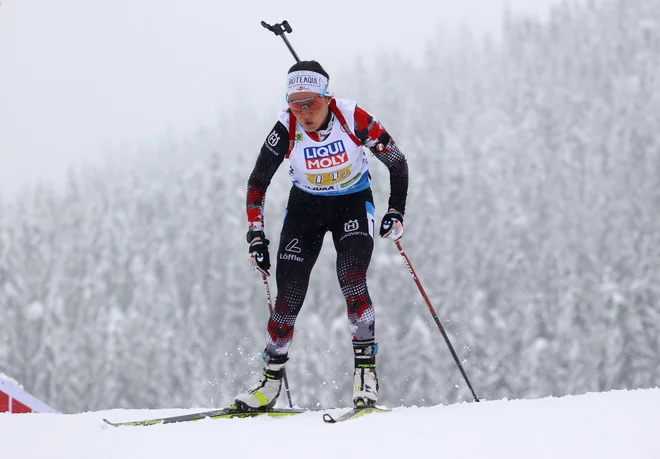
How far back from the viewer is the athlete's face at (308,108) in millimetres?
5723

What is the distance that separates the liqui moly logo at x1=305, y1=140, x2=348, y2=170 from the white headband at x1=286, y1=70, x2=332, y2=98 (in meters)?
0.42

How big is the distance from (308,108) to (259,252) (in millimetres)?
1226

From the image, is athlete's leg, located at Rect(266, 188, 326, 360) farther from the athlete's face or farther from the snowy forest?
the snowy forest

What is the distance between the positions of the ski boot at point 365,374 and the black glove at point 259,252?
3.22 feet

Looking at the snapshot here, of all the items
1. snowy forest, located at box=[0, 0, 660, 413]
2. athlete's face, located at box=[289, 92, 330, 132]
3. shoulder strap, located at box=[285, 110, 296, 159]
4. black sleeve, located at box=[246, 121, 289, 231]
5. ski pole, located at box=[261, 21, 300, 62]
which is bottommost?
snowy forest, located at box=[0, 0, 660, 413]

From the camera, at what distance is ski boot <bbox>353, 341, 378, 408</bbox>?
18.6 ft

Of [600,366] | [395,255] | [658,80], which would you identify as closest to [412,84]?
[658,80]

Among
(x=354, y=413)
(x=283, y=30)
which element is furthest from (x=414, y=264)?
(x=354, y=413)

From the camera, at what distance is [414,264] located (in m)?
32.9

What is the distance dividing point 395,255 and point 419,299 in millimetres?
2117

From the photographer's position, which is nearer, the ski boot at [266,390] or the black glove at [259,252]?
the ski boot at [266,390]

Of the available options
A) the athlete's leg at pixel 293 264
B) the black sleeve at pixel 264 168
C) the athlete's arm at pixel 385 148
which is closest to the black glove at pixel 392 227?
the athlete's arm at pixel 385 148

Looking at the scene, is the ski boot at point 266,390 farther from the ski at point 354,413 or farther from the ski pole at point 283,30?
the ski pole at point 283,30

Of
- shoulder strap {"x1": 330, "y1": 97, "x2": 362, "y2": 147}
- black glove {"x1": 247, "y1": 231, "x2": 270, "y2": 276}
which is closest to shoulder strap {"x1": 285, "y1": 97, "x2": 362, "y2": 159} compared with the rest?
shoulder strap {"x1": 330, "y1": 97, "x2": 362, "y2": 147}
